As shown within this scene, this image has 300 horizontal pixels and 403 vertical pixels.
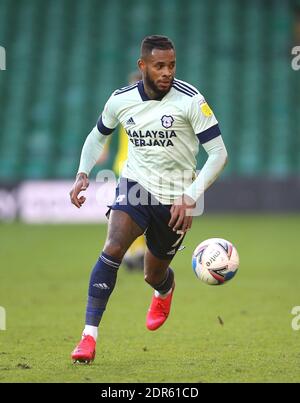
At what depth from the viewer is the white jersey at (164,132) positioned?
6.31 meters

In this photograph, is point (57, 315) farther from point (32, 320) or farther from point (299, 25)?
point (299, 25)

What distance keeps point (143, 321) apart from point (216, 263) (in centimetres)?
176

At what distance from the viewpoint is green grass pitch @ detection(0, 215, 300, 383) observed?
5.86m

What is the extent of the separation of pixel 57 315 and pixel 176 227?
2.72 m

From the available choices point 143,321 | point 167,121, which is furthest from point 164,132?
point 143,321

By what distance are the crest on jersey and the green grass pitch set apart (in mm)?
1506

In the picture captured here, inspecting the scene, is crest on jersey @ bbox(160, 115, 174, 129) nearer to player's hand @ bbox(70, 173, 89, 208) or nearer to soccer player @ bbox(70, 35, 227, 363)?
soccer player @ bbox(70, 35, 227, 363)

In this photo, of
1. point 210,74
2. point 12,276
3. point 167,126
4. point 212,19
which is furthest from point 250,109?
point 167,126

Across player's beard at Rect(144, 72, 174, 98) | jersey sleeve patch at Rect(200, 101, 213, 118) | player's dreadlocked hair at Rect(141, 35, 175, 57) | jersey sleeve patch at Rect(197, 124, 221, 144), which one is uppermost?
player's dreadlocked hair at Rect(141, 35, 175, 57)

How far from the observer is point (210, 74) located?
22.7 meters

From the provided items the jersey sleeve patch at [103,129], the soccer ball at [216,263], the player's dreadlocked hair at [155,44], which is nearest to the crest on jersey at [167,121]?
the player's dreadlocked hair at [155,44]

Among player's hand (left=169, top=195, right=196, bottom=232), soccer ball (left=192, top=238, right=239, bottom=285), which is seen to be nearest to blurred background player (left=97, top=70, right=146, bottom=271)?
soccer ball (left=192, top=238, right=239, bottom=285)

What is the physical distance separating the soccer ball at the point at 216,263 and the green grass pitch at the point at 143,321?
492 mm

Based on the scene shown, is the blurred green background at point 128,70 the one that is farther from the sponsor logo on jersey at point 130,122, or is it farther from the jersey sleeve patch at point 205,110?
the jersey sleeve patch at point 205,110
